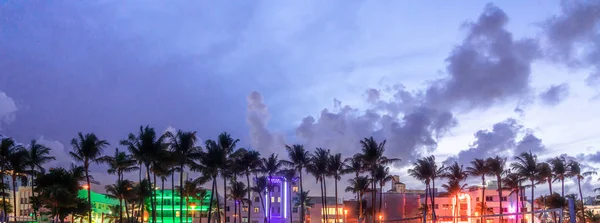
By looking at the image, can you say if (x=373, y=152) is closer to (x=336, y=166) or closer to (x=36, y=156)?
(x=336, y=166)

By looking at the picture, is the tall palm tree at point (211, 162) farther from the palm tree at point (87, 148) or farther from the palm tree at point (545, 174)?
the palm tree at point (545, 174)

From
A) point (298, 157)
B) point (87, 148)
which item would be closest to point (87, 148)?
point (87, 148)

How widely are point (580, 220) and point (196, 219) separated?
93898 mm

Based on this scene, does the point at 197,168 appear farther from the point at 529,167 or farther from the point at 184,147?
the point at 529,167

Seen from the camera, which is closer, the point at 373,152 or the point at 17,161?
the point at 17,161

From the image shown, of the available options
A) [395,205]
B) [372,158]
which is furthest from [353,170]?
[395,205]

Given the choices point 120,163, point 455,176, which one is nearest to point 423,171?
point 455,176

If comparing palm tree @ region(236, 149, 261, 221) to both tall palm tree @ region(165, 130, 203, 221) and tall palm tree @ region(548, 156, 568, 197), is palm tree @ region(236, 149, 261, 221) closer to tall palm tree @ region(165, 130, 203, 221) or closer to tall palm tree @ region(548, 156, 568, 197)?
tall palm tree @ region(165, 130, 203, 221)

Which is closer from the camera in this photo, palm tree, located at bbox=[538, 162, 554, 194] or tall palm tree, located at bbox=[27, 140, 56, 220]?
tall palm tree, located at bbox=[27, 140, 56, 220]

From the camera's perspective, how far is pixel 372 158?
9731cm

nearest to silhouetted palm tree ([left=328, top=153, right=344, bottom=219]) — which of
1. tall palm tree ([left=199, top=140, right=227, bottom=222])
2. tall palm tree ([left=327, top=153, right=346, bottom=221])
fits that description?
tall palm tree ([left=327, top=153, right=346, bottom=221])

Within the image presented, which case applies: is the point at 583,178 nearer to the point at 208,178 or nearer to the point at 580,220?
the point at 580,220

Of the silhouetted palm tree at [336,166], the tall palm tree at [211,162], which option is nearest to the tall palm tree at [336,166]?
the silhouetted palm tree at [336,166]

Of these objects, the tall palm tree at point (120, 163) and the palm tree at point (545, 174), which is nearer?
the tall palm tree at point (120, 163)
